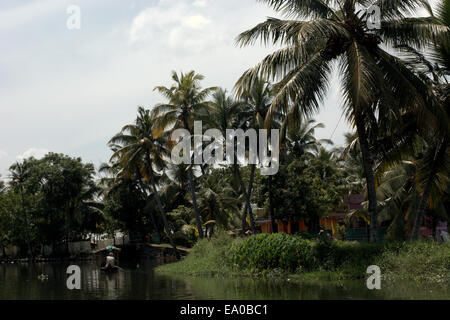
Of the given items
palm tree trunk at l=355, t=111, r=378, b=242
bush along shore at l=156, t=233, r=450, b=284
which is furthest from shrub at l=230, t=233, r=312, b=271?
palm tree trunk at l=355, t=111, r=378, b=242

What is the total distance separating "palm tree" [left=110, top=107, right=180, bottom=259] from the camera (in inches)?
1341

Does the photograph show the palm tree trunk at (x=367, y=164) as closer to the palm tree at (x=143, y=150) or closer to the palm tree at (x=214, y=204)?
the palm tree at (x=143, y=150)

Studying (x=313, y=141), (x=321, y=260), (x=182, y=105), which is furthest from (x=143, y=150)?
(x=321, y=260)

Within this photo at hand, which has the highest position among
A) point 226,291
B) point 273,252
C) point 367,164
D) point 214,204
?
point 367,164

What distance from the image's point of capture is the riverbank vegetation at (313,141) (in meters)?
16.7

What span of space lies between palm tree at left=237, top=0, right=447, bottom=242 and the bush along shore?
1318mm

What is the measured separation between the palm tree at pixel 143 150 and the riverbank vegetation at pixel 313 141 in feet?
0.34

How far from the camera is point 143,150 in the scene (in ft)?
113

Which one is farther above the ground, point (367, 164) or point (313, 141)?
point (313, 141)

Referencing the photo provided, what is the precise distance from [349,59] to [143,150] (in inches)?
811

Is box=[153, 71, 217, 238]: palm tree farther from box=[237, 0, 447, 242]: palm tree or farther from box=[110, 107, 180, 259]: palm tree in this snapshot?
box=[237, 0, 447, 242]: palm tree

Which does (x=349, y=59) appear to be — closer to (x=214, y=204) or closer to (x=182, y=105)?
(x=182, y=105)

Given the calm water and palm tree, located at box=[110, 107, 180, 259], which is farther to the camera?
palm tree, located at box=[110, 107, 180, 259]

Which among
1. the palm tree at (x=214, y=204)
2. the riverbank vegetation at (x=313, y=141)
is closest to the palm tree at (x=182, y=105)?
the riverbank vegetation at (x=313, y=141)
